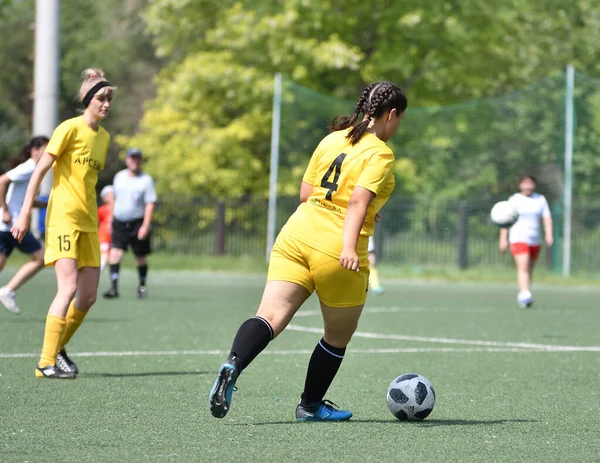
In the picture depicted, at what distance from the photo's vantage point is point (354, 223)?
233 inches

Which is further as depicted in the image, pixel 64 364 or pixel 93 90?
pixel 64 364

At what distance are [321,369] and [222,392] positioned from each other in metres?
0.85

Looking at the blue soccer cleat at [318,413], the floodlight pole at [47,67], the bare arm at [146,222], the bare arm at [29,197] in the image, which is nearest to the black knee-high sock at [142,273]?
the bare arm at [146,222]

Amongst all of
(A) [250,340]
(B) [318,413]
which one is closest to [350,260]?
(A) [250,340]

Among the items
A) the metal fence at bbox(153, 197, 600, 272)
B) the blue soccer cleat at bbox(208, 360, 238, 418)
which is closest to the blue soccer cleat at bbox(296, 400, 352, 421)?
the blue soccer cleat at bbox(208, 360, 238, 418)

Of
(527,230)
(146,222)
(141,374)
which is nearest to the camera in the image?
(141,374)

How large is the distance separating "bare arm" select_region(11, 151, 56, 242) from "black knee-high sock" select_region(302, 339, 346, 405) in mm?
2339

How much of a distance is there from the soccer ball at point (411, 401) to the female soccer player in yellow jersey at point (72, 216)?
2.64 m

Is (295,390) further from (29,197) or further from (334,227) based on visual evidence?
(29,197)

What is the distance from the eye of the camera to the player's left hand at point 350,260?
5875 millimetres

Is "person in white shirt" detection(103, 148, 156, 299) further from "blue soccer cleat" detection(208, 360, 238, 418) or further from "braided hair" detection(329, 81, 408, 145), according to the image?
"blue soccer cleat" detection(208, 360, 238, 418)

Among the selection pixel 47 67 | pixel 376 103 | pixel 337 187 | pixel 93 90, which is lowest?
pixel 337 187

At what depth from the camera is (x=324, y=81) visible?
35.0 metres

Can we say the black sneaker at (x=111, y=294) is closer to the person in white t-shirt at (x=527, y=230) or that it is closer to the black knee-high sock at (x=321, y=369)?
the person in white t-shirt at (x=527, y=230)
